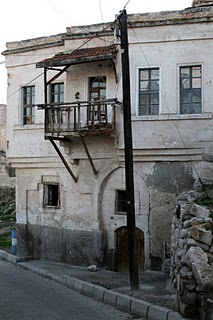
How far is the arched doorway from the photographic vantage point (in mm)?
17328

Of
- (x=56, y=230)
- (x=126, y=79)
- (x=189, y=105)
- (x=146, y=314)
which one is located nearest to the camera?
(x=146, y=314)

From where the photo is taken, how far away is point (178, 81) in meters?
16.5

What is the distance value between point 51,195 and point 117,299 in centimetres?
844

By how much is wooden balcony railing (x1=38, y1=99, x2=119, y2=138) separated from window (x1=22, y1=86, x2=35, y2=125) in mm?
2224

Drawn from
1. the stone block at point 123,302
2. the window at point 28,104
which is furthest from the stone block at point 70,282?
the window at point 28,104

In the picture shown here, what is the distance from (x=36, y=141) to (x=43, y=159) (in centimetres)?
71

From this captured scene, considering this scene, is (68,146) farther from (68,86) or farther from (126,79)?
(126,79)

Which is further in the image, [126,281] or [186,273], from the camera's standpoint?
[126,281]

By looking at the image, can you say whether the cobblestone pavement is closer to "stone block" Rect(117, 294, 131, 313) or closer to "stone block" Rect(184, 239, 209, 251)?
"stone block" Rect(117, 294, 131, 313)

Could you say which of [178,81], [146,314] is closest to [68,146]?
[178,81]

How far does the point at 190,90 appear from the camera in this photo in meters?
16.5

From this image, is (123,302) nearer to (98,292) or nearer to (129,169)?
(98,292)

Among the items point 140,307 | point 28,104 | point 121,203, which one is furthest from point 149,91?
point 140,307

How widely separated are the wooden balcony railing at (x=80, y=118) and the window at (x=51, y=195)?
113 inches
